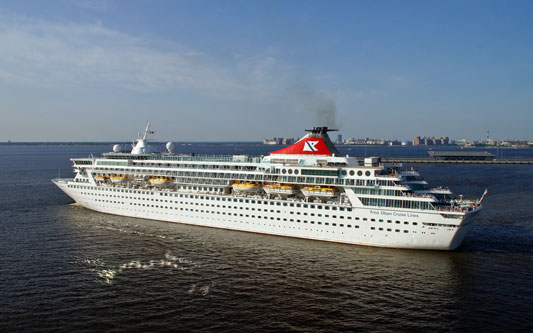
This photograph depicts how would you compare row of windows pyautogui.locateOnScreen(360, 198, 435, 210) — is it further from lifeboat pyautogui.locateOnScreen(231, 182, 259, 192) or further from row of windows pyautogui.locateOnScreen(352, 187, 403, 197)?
lifeboat pyautogui.locateOnScreen(231, 182, 259, 192)

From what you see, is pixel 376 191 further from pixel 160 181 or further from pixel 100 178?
pixel 100 178

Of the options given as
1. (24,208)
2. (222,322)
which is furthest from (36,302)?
(24,208)

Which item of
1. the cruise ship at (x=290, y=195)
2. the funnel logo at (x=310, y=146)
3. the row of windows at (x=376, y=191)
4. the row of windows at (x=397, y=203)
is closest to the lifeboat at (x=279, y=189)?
the cruise ship at (x=290, y=195)

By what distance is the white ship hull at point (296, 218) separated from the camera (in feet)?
93.4

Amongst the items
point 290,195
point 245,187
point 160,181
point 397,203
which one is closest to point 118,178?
point 160,181

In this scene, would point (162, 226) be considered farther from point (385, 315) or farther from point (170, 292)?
point (385, 315)

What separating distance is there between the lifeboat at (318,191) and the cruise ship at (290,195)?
0.29ft

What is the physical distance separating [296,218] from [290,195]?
279 centimetres

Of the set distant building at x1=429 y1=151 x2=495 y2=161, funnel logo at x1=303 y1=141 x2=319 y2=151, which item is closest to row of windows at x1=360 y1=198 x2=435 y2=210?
funnel logo at x1=303 y1=141 x2=319 y2=151

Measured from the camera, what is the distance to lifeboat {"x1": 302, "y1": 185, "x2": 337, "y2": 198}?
31.7 meters

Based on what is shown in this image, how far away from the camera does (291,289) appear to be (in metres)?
22.8

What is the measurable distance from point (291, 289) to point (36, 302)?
576 inches

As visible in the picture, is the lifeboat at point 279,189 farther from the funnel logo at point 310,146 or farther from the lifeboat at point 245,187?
the funnel logo at point 310,146

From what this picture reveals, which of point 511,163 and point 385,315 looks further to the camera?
point 511,163
